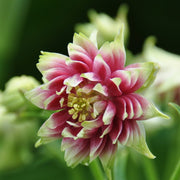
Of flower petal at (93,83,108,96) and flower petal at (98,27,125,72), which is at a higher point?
flower petal at (98,27,125,72)

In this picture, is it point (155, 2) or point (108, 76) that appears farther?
point (155, 2)

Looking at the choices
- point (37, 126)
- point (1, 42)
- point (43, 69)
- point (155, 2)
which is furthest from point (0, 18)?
point (43, 69)

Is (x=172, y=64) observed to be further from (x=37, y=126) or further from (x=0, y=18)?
(x=0, y=18)

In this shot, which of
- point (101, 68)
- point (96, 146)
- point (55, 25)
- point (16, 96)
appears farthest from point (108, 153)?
point (55, 25)

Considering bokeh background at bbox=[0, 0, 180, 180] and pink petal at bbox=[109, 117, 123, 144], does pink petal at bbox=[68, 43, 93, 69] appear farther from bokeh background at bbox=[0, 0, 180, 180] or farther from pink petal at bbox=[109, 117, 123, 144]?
bokeh background at bbox=[0, 0, 180, 180]

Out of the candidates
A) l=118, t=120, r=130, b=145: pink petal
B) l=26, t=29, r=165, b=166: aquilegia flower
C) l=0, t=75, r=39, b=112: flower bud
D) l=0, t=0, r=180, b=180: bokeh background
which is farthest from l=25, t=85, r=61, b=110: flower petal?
l=0, t=0, r=180, b=180: bokeh background

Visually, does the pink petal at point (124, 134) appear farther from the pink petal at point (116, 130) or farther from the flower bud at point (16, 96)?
the flower bud at point (16, 96)

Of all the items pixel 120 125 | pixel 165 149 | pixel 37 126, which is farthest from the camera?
pixel 165 149

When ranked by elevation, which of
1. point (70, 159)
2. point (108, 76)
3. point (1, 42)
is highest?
point (108, 76)
